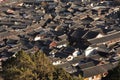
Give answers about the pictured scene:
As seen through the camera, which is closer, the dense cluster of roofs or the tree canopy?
the tree canopy

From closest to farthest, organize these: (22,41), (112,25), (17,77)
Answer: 1. (17,77)
2. (22,41)
3. (112,25)

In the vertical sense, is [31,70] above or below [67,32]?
above

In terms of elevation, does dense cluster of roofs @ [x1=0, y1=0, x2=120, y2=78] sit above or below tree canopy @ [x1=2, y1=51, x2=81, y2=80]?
below

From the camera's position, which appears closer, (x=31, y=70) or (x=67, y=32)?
(x=31, y=70)

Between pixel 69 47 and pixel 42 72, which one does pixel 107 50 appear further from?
pixel 42 72

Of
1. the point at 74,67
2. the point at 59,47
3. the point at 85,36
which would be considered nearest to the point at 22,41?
the point at 59,47
